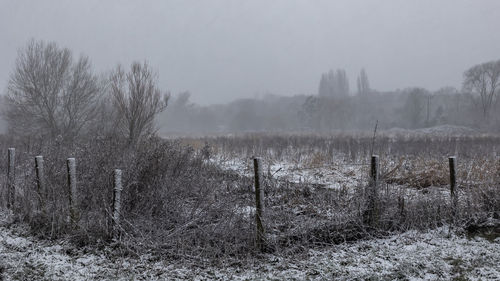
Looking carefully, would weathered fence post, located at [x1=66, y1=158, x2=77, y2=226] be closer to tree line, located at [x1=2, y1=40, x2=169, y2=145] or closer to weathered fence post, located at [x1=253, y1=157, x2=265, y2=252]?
weathered fence post, located at [x1=253, y1=157, x2=265, y2=252]

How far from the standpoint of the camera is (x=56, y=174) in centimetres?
637

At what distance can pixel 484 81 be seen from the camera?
182ft

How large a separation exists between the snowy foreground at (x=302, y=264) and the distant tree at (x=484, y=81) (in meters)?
58.7

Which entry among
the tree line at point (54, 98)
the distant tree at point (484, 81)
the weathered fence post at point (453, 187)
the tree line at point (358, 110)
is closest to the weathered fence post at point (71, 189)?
the weathered fence post at point (453, 187)

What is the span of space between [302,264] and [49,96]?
66.8 ft

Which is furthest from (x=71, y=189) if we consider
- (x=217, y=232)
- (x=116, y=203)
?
(x=217, y=232)

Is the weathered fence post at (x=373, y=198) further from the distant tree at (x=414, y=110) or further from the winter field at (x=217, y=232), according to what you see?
the distant tree at (x=414, y=110)

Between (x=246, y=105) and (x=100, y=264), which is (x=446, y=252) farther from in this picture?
(x=246, y=105)

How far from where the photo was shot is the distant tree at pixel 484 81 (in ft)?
178

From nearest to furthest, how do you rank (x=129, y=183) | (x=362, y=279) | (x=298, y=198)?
(x=362, y=279), (x=129, y=183), (x=298, y=198)

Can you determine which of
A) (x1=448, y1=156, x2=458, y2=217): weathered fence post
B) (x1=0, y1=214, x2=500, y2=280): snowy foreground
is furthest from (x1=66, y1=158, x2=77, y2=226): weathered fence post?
(x1=448, y1=156, x2=458, y2=217): weathered fence post

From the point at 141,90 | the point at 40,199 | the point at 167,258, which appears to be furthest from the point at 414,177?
the point at 141,90

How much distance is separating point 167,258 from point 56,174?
3.22m

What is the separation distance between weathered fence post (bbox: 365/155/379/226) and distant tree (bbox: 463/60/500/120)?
58.4 m
